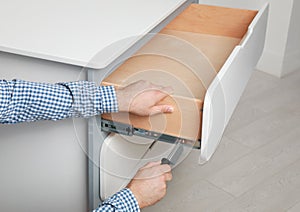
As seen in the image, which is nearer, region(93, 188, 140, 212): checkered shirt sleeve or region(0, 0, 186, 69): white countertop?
region(93, 188, 140, 212): checkered shirt sleeve

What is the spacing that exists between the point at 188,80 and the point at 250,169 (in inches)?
30.3

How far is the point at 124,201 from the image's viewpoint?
0.97 meters

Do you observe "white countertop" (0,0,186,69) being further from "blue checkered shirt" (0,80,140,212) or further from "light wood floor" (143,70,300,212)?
"light wood floor" (143,70,300,212)

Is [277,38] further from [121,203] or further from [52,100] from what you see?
[121,203]

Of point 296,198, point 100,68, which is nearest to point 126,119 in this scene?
point 100,68

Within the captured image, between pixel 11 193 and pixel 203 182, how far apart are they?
751 millimetres

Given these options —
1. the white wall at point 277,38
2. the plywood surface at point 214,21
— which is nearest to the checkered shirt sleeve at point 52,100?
the plywood surface at point 214,21

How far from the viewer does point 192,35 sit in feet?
5.44

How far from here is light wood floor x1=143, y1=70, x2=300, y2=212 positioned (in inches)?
71.3

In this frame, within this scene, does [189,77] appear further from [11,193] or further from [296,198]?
[296,198]

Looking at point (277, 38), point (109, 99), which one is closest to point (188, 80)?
point (109, 99)

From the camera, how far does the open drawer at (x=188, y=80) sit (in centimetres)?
117

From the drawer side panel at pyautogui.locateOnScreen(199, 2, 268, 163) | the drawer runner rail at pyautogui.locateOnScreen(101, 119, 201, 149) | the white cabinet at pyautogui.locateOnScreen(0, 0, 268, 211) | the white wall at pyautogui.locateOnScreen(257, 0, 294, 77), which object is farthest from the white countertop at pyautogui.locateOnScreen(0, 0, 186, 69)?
the white wall at pyautogui.locateOnScreen(257, 0, 294, 77)

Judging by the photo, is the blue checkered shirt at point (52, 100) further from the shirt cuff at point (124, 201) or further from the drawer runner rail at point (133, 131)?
the shirt cuff at point (124, 201)
